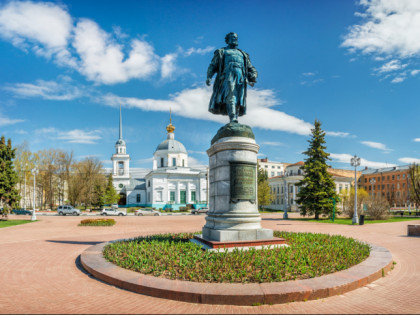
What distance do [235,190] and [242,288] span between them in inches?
148

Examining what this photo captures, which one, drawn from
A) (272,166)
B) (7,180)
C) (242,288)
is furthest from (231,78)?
(272,166)

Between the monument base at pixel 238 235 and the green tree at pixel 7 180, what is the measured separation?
26.2 metres

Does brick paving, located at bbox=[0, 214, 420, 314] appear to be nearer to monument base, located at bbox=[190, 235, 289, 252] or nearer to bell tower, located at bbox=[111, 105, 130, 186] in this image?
monument base, located at bbox=[190, 235, 289, 252]

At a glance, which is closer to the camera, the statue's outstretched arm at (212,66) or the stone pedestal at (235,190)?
the stone pedestal at (235,190)

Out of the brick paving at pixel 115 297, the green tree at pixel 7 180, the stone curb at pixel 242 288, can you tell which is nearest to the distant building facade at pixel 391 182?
the green tree at pixel 7 180

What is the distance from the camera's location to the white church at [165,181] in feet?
218

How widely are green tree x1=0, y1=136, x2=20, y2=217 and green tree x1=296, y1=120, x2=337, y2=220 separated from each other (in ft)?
94.0

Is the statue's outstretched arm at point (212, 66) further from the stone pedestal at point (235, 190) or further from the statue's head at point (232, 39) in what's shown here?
the stone pedestal at point (235, 190)

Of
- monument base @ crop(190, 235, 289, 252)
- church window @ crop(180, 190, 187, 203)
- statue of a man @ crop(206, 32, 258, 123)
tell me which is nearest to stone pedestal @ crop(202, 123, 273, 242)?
monument base @ crop(190, 235, 289, 252)

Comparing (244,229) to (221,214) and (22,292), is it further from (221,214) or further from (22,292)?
(22,292)

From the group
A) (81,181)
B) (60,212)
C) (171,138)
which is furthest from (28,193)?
(171,138)

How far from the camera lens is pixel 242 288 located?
560 cm

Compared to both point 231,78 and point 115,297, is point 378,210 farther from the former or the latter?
point 115,297

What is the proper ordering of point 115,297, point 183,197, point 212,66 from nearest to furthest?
1. point 115,297
2. point 212,66
3. point 183,197
